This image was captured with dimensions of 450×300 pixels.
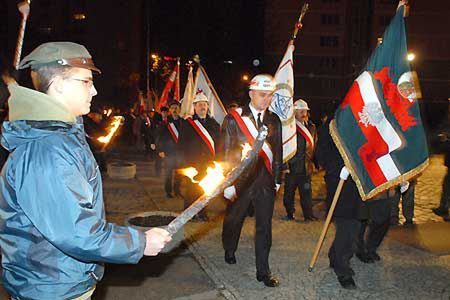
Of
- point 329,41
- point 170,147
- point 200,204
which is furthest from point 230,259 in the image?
point 329,41

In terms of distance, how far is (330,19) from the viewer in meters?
61.3

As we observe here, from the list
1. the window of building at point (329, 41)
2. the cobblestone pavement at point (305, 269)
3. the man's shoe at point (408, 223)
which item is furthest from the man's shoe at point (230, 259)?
the window of building at point (329, 41)

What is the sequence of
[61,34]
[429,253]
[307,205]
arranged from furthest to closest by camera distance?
[61,34]
[307,205]
[429,253]

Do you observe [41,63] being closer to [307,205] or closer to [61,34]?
[307,205]

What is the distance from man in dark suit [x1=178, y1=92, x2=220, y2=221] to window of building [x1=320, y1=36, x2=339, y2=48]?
55.9m

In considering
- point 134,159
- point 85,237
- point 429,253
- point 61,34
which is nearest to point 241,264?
point 429,253

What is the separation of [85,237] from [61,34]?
100ft

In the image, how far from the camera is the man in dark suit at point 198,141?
26.5 ft

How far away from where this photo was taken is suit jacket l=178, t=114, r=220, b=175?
814 cm

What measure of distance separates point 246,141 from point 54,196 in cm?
337

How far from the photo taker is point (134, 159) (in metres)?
16.7

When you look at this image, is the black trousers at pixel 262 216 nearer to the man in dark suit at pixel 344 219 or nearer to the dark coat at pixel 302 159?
the man in dark suit at pixel 344 219

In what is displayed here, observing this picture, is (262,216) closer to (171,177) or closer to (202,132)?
(202,132)

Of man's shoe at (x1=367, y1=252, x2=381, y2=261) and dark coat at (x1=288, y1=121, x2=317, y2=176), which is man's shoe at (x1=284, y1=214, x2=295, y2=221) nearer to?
dark coat at (x1=288, y1=121, x2=317, y2=176)
